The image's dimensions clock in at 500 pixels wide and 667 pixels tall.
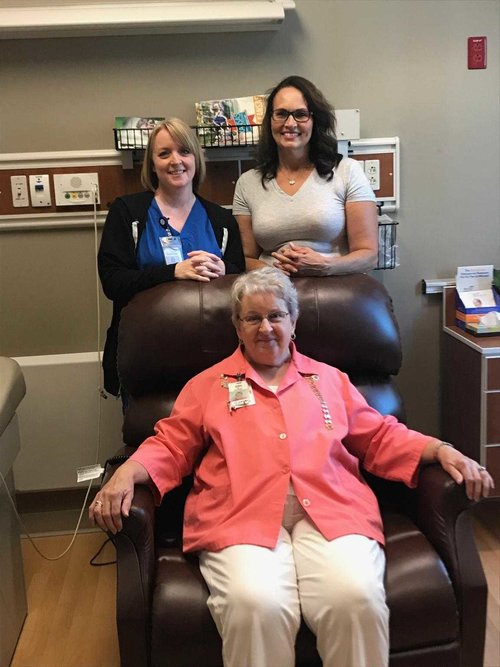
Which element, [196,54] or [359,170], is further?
[196,54]

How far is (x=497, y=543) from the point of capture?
2.45 metres

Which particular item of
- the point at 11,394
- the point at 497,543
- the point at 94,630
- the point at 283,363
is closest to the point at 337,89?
the point at 283,363

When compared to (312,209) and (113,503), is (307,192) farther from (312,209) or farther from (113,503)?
(113,503)

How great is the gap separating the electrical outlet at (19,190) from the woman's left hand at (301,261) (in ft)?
3.53

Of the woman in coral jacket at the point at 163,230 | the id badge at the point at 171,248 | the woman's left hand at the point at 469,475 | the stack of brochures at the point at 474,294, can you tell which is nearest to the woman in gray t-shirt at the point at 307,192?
the woman in coral jacket at the point at 163,230

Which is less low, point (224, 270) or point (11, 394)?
point (224, 270)

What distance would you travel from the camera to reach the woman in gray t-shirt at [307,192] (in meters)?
2.12

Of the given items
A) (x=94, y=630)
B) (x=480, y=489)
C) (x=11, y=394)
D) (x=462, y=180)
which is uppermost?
(x=462, y=180)

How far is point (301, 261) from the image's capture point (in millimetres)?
2049

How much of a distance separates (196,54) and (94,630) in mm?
2051

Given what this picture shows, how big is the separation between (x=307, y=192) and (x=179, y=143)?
439mm

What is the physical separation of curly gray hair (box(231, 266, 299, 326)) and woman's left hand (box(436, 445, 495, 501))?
0.53 metres

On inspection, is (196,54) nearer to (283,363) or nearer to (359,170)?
(359,170)

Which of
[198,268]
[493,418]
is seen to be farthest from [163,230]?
[493,418]
